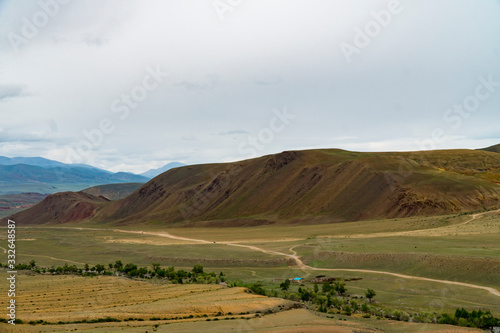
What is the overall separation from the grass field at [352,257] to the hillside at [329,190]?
15828mm

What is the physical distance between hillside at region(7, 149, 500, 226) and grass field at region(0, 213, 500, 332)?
623 inches

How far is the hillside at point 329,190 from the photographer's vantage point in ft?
345

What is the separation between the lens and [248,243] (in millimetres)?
84750

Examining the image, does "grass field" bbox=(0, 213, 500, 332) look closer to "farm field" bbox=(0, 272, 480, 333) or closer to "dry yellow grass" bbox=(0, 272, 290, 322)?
"dry yellow grass" bbox=(0, 272, 290, 322)

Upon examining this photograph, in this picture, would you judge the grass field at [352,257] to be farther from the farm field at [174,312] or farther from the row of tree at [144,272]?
the row of tree at [144,272]

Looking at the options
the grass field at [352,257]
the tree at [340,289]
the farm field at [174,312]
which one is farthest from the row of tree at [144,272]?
the tree at [340,289]

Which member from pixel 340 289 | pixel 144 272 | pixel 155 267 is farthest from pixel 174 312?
pixel 155 267

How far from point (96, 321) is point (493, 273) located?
3620 cm

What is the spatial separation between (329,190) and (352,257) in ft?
223

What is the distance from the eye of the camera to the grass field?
42.2 meters

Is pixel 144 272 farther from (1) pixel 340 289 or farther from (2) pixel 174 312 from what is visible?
(1) pixel 340 289

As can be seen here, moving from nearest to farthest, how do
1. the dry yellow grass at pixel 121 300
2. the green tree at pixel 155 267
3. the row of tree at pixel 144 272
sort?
the dry yellow grass at pixel 121 300 → the row of tree at pixel 144 272 → the green tree at pixel 155 267

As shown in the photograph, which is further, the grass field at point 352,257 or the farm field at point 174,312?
the grass field at point 352,257

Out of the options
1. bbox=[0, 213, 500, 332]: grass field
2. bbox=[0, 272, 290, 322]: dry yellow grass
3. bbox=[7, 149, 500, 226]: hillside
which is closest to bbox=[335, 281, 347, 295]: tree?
Answer: bbox=[0, 213, 500, 332]: grass field
